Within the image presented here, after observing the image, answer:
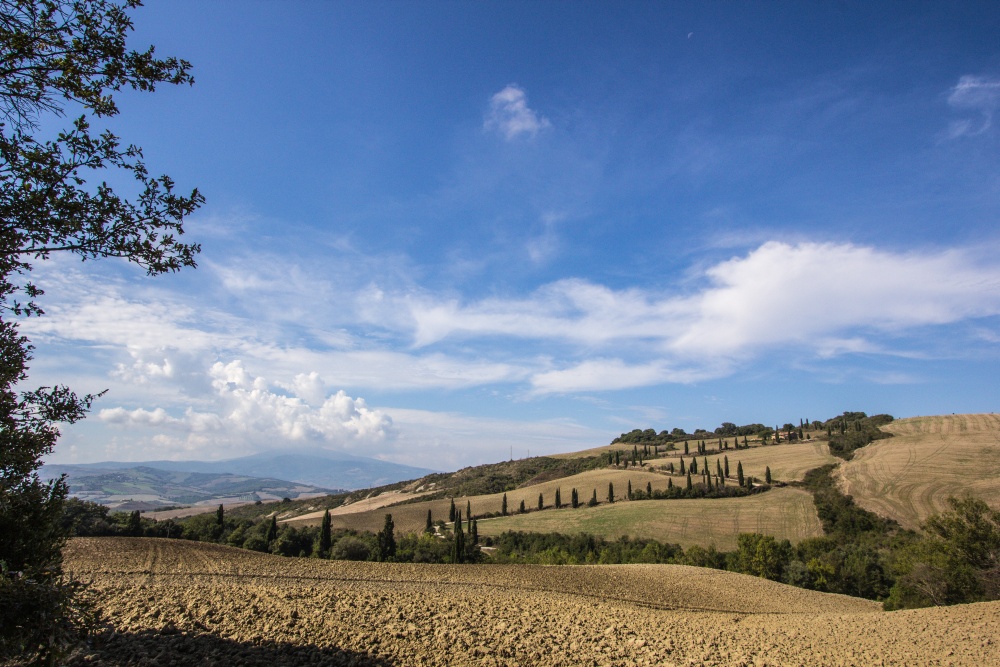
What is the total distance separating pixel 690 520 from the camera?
86.1m

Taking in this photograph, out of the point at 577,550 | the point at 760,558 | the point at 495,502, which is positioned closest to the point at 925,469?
the point at 760,558

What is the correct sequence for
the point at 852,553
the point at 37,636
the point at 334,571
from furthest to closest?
1. the point at 852,553
2. the point at 334,571
3. the point at 37,636

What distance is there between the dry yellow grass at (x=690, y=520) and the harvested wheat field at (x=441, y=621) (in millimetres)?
53814

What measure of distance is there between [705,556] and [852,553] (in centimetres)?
1782

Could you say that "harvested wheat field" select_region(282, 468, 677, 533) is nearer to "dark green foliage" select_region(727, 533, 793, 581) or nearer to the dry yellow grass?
the dry yellow grass

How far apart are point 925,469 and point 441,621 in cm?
11281

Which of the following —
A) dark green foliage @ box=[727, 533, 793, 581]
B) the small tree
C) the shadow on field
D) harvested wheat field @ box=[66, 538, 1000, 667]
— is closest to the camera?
the shadow on field

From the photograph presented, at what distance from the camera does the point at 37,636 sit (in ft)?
20.4

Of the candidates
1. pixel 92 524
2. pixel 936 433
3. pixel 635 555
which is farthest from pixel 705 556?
pixel 936 433

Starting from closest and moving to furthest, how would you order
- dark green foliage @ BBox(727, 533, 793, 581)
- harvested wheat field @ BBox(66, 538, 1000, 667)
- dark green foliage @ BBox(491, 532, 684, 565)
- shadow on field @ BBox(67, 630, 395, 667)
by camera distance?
shadow on field @ BBox(67, 630, 395, 667) < harvested wheat field @ BBox(66, 538, 1000, 667) < dark green foliage @ BBox(727, 533, 793, 581) < dark green foliage @ BBox(491, 532, 684, 565)

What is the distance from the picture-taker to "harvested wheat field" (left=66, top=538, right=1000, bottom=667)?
48.6 feet

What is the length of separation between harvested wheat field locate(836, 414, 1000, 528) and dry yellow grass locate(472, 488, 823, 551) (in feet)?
36.3

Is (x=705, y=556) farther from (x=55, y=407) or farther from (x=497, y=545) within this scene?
(x=55, y=407)

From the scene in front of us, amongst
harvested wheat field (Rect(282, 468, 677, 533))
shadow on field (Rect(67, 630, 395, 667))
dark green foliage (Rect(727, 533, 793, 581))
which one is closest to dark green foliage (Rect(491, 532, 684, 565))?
dark green foliage (Rect(727, 533, 793, 581))
